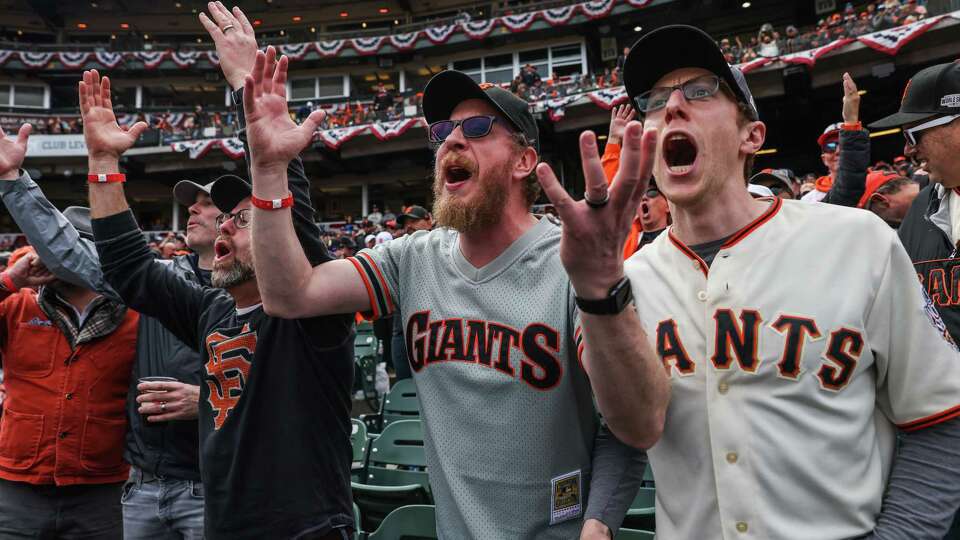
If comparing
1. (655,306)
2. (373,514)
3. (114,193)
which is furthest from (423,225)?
(655,306)

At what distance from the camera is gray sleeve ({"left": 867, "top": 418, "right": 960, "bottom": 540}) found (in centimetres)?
116

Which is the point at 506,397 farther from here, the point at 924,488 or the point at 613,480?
the point at 924,488

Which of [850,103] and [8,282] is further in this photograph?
[850,103]

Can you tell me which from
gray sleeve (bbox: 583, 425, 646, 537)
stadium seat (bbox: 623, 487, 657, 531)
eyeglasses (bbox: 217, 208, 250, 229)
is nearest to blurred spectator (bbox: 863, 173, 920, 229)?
stadium seat (bbox: 623, 487, 657, 531)

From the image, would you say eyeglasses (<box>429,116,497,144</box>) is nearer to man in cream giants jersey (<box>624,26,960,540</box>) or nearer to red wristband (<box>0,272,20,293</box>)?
man in cream giants jersey (<box>624,26,960,540</box>)

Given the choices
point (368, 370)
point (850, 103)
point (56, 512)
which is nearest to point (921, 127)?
point (850, 103)

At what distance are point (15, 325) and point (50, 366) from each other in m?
0.31

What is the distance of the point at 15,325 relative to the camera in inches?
111

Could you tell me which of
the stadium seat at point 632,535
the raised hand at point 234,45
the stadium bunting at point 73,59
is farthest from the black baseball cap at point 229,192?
the stadium bunting at point 73,59

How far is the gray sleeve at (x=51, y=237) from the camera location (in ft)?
8.40

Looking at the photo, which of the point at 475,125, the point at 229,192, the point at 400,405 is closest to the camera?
the point at 475,125

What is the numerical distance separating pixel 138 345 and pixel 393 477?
1544mm

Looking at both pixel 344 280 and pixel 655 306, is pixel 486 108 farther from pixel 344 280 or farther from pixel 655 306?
pixel 655 306

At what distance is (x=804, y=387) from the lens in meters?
1.20
